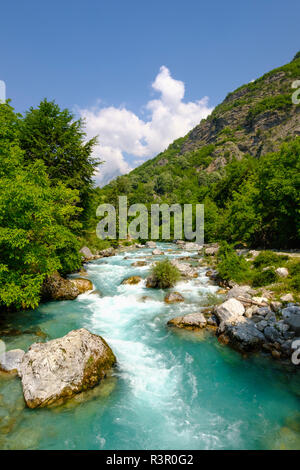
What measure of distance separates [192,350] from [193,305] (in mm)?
4403

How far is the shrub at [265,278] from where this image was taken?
47.9 ft

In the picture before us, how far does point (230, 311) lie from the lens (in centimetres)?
1096

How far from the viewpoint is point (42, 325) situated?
11188 millimetres

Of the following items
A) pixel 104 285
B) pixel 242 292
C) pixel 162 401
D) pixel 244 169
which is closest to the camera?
pixel 162 401

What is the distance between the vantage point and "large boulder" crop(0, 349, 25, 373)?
25.4 ft

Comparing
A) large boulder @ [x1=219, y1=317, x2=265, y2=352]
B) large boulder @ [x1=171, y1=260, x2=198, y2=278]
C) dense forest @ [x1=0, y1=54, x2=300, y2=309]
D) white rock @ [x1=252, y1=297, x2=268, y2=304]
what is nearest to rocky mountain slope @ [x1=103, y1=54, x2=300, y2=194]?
dense forest @ [x1=0, y1=54, x2=300, y2=309]

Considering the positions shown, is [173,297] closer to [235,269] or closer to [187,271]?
[235,269]

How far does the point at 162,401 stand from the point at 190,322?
4.60 metres

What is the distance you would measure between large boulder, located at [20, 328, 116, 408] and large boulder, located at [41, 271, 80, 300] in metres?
6.64

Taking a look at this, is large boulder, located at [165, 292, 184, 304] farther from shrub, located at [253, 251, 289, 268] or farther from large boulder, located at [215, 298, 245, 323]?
shrub, located at [253, 251, 289, 268]

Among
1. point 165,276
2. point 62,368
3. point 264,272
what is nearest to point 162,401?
point 62,368

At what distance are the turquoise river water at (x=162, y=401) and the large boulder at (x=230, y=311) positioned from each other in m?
1.21
